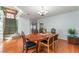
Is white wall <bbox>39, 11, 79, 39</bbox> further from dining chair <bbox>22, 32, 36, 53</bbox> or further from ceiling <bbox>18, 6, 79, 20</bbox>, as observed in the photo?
dining chair <bbox>22, 32, 36, 53</bbox>

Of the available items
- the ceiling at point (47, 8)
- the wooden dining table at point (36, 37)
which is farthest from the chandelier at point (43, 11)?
the wooden dining table at point (36, 37)

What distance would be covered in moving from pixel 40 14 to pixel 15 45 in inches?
28.8

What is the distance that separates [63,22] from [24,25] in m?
0.73

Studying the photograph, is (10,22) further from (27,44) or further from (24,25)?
(27,44)

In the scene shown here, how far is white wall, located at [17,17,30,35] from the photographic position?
1757mm

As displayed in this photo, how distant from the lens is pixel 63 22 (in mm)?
1774

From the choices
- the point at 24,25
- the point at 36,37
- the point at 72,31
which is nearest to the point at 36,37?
the point at 36,37

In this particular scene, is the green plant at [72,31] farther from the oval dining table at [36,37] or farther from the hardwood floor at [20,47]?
the oval dining table at [36,37]

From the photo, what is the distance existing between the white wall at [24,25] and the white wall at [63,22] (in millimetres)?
283

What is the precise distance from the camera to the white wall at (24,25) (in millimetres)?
1757

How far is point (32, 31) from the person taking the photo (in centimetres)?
180

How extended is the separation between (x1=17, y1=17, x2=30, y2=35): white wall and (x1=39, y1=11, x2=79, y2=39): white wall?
0.93 ft
